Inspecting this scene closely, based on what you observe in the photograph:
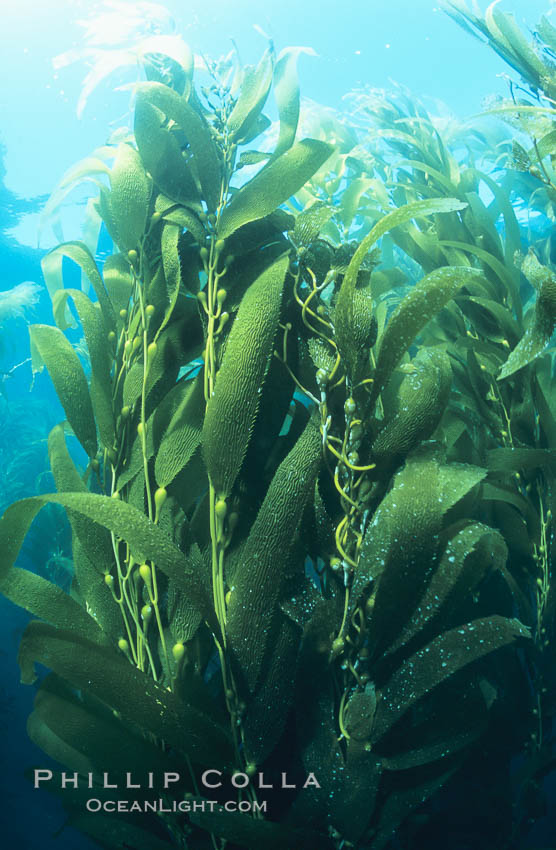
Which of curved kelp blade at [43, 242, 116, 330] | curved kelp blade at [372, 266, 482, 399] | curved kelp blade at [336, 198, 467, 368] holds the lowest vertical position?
curved kelp blade at [372, 266, 482, 399]

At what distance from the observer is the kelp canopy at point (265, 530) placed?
56 centimetres

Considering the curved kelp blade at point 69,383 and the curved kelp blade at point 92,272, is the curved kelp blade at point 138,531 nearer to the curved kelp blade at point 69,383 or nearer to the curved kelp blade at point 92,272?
the curved kelp blade at point 69,383

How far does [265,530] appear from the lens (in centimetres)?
57

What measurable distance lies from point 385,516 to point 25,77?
830 centimetres

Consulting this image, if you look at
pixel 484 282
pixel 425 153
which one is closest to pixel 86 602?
pixel 484 282

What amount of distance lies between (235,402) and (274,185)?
1.25ft

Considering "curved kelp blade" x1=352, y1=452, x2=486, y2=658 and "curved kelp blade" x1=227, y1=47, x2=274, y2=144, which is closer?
"curved kelp blade" x1=352, y1=452, x2=486, y2=658

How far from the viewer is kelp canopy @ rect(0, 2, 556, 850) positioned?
0.56 m

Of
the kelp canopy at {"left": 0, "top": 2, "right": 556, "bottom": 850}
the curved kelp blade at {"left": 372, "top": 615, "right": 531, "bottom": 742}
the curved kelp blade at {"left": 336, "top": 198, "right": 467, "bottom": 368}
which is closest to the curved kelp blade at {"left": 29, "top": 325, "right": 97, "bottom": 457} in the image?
the kelp canopy at {"left": 0, "top": 2, "right": 556, "bottom": 850}

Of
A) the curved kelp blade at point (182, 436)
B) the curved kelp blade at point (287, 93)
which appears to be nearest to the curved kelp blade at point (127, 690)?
the curved kelp blade at point (182, 436)

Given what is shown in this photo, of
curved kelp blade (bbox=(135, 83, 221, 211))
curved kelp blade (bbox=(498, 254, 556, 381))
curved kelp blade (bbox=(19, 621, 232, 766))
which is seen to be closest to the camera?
curved kelp blade (bbox=(19, 621, 232, 766))

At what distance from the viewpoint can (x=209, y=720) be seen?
53 cm

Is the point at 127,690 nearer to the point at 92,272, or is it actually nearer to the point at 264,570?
the point at 264,570

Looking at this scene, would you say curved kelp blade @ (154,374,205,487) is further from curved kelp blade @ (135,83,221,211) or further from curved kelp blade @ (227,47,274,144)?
curved kelp blade @ (227,47,274,144)
